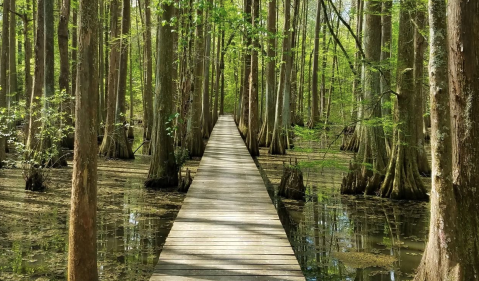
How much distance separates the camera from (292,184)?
8648 mm

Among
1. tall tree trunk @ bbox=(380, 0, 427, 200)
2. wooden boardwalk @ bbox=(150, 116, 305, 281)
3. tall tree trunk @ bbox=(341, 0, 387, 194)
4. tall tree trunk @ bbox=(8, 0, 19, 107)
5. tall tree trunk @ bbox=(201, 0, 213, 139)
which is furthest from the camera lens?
tall tree trunk @ bbox=(201, 0, 213, 139)

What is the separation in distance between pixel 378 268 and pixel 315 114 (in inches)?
735

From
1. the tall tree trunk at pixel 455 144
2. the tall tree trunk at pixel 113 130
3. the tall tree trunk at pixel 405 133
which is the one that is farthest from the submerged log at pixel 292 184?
the tall tree trunk at pixel 113 130

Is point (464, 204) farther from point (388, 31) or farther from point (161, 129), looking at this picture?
point (388, 31)


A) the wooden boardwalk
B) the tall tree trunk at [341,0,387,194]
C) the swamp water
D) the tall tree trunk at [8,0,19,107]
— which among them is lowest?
the swamp water

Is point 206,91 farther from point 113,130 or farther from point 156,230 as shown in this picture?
point 156,230

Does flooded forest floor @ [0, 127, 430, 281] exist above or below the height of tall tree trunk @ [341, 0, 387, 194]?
below

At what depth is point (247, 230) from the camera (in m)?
4.94

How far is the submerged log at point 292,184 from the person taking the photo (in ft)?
28.3

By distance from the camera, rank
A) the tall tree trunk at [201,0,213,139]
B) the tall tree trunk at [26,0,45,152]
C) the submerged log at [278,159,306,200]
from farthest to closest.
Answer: the tall tree trunk at [201,0,213,139] → the tall tree trunk at [26,0,45,152] → the submerged log at [278,159,306,200]

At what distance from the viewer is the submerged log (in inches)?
340

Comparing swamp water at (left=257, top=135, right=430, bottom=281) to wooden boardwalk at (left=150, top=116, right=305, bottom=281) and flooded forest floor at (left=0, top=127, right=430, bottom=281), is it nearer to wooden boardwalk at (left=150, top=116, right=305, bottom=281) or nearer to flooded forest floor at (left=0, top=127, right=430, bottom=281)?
flooded forest floor at (left=0, top=127, right=430, bottom=281)

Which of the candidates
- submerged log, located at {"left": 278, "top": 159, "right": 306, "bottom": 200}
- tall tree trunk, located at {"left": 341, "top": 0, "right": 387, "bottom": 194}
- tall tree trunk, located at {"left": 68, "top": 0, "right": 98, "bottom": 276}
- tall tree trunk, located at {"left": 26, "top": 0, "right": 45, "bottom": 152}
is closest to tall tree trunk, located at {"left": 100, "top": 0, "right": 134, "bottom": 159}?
tall tree trunk, located at {"left": 26, "top": 0, "right": 45, "bottom": 152}

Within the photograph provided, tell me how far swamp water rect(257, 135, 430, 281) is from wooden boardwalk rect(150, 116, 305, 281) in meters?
0.65
